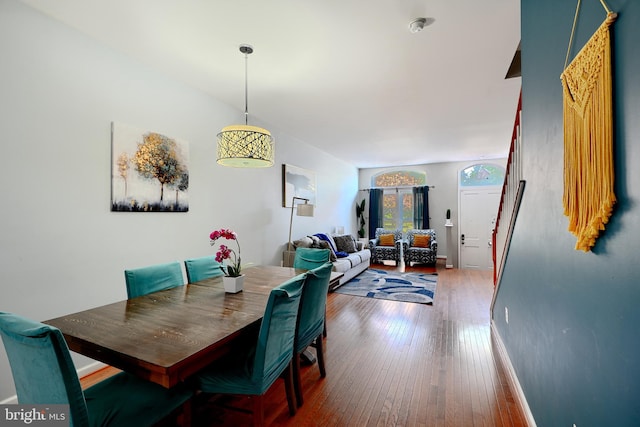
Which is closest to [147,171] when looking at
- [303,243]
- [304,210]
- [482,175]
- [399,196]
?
[304,210]

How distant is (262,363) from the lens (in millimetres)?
1557

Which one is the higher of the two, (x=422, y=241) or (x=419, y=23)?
(x=419, y=23)

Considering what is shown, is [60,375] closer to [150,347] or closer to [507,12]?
[150,347]

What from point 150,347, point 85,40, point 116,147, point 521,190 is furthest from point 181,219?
point 521,190

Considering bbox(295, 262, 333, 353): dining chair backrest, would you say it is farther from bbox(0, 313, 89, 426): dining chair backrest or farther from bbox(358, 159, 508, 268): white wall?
bbox(358, 159, 508, 268): white wall

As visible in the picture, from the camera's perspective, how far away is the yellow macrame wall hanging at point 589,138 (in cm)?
92

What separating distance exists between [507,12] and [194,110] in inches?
122

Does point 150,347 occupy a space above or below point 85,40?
below

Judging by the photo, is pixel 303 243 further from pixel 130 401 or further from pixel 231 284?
pixel 130 401

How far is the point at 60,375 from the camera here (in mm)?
1057

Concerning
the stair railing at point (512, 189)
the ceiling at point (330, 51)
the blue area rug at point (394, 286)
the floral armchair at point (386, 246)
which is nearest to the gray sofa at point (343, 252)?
the blue area rug at point (394, 286)

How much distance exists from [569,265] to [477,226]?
6.88m

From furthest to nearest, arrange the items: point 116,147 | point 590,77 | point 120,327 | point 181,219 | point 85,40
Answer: point 181,219
point 116,147
point 85,40
point 120,327
point 590,77

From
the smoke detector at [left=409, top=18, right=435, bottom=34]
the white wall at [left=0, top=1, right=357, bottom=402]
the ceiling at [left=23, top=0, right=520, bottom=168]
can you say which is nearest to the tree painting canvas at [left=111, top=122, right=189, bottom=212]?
the white wall at [left=0, top=1, right=357, bottom=402]
